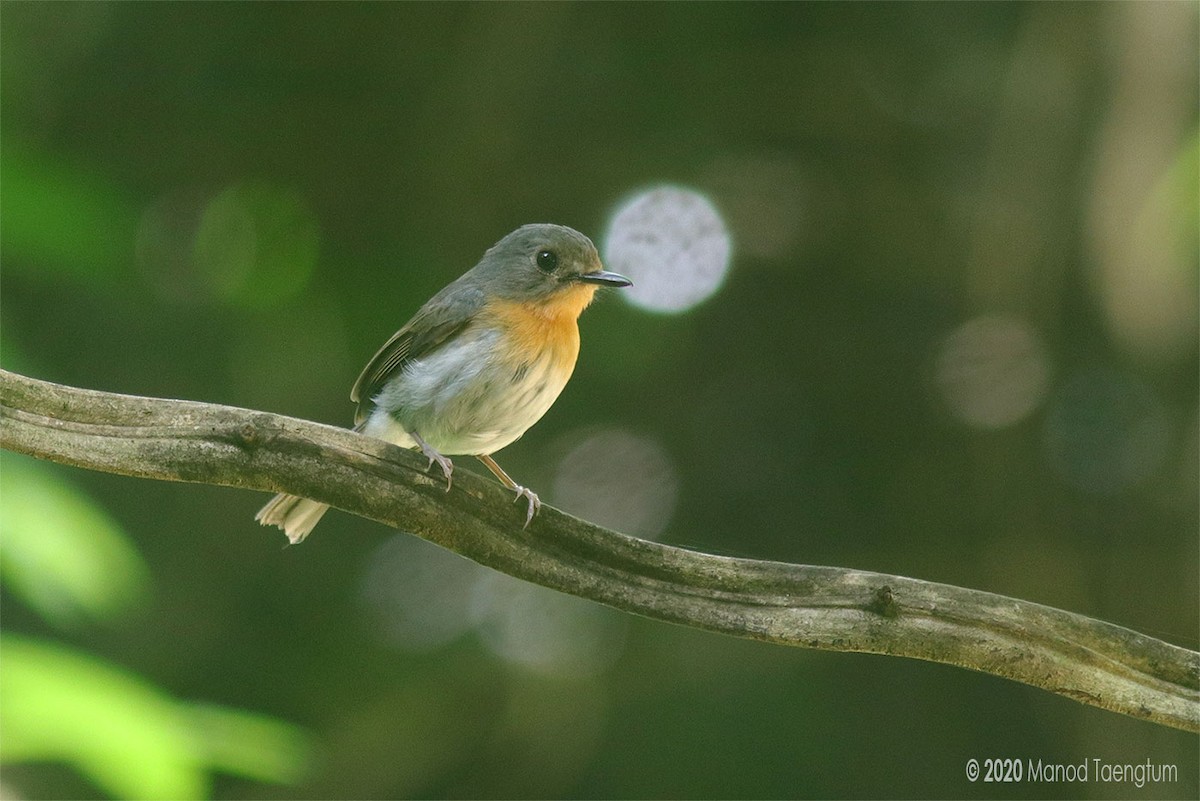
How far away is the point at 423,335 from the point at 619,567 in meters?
1.43

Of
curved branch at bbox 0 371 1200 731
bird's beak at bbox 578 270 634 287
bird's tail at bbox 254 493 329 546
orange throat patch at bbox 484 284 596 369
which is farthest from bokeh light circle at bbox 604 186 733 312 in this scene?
curved branch at bbox 0 371 1200 731

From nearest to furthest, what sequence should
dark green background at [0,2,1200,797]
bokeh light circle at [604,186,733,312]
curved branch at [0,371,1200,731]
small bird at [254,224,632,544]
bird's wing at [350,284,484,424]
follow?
curved branch at [0,371,1200,731]
small bird at [254,224,632,544]
bird's wing at [350,284,484,424]
bokeh light circle at [604,186,733,312]
dark green background at [0,2,1200,797]

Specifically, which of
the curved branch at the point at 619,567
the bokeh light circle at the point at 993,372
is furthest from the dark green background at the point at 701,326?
the curved branch at the point at 619,567

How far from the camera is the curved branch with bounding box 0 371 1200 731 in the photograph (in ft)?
6.36

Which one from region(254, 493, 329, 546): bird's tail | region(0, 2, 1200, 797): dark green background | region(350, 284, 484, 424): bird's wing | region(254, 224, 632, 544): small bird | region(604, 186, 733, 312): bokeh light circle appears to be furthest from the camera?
region(0, 2, 1200, 797): dark green background

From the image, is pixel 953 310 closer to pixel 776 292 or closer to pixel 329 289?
pixel 776 292

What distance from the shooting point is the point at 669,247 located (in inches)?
148

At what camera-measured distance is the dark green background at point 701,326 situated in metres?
4.95

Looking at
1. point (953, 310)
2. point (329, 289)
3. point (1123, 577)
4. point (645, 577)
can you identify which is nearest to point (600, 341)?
point (329, 289)

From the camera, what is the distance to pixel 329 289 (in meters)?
5.03

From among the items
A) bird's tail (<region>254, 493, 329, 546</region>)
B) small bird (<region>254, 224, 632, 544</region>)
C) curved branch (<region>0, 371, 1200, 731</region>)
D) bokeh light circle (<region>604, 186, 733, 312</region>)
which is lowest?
curved branch (<region>0, 371, 1200, 731</region>)

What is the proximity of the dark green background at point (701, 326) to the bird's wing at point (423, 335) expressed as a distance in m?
1.42

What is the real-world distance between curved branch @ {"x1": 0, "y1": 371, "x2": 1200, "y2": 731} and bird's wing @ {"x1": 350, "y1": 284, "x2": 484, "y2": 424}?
1.22m

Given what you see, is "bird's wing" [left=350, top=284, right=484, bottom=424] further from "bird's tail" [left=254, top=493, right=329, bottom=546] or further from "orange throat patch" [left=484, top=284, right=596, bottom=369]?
"bird's tail" [left=254, top=493, right=329, bottom=546]
